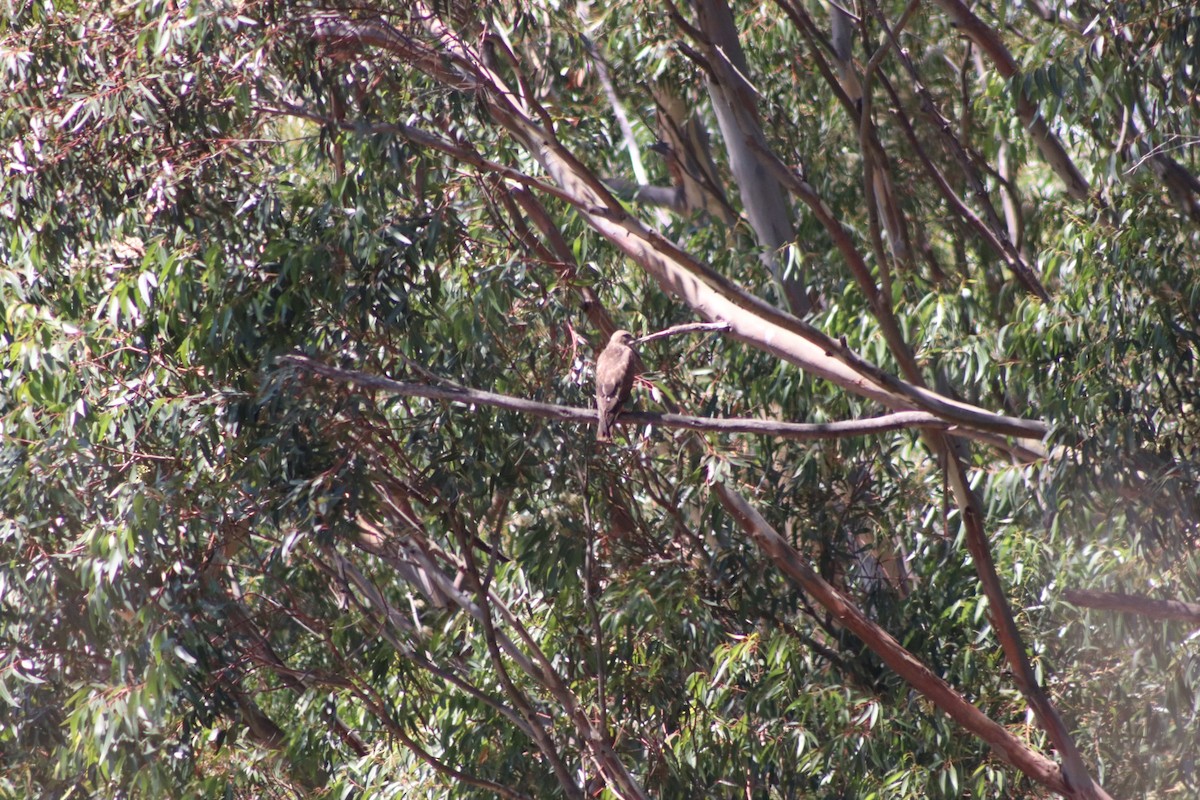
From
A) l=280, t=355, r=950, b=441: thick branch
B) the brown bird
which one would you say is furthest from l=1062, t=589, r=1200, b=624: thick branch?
the brown bird

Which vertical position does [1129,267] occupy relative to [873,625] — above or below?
above

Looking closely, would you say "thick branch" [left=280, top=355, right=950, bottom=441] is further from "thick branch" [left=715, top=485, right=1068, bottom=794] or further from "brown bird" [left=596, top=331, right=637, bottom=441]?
"thick branch" [left=715, top=485, right=1068, bottom=794]

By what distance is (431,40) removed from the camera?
209 inches

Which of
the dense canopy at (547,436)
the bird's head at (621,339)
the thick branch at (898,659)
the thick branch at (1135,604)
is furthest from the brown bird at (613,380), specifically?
the thick branch at (1135,604)

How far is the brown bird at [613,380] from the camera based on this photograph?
175 inches

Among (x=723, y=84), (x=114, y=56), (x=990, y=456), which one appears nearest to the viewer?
(x=114, y=56)

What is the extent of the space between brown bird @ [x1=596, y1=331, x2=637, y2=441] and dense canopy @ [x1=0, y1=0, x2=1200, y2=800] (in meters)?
0.21

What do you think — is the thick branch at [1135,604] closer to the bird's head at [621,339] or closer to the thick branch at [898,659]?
the thick branch at [898,659]

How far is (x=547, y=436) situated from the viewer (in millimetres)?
5207

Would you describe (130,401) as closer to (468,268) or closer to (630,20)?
(468,268)

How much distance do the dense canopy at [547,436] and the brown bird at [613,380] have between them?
0.21 metres

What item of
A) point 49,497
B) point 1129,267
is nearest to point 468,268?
point 49,497

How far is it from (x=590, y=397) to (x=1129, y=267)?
6.66 feet

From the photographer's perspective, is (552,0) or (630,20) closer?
(552,0)
